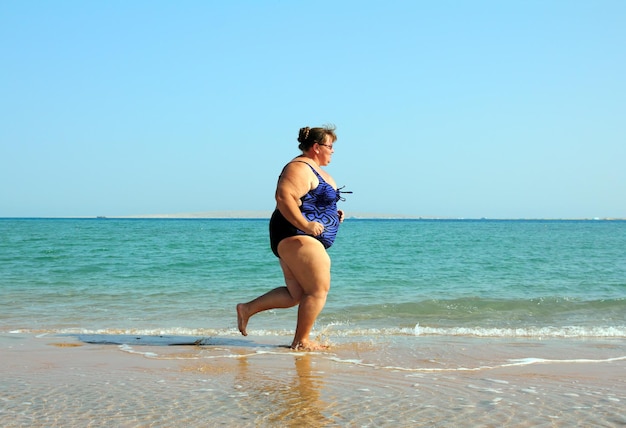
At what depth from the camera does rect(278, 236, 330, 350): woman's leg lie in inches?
202

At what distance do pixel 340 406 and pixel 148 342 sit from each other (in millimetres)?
3027

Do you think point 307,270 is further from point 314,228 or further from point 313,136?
point 313,136

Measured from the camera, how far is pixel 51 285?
12000mm

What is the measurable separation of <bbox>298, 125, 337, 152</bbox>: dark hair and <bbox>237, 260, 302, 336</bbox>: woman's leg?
0.92 meters

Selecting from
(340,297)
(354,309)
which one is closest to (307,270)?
(354,309)

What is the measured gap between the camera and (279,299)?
5441mm

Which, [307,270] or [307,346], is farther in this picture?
[307,346]

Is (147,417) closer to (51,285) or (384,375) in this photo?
(384,375)

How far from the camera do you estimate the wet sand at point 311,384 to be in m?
3.11

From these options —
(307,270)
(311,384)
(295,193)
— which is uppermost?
(295,193)

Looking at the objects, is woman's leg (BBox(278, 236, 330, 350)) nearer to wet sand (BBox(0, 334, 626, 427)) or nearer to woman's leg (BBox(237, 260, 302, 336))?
woman's leg (BBox(237, 260, 302, 336))

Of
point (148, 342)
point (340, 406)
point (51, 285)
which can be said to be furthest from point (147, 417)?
point (51, 285)

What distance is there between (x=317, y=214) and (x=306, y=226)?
0.33m

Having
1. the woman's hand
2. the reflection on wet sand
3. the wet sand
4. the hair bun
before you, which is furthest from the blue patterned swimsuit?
the reflection on wet sand
